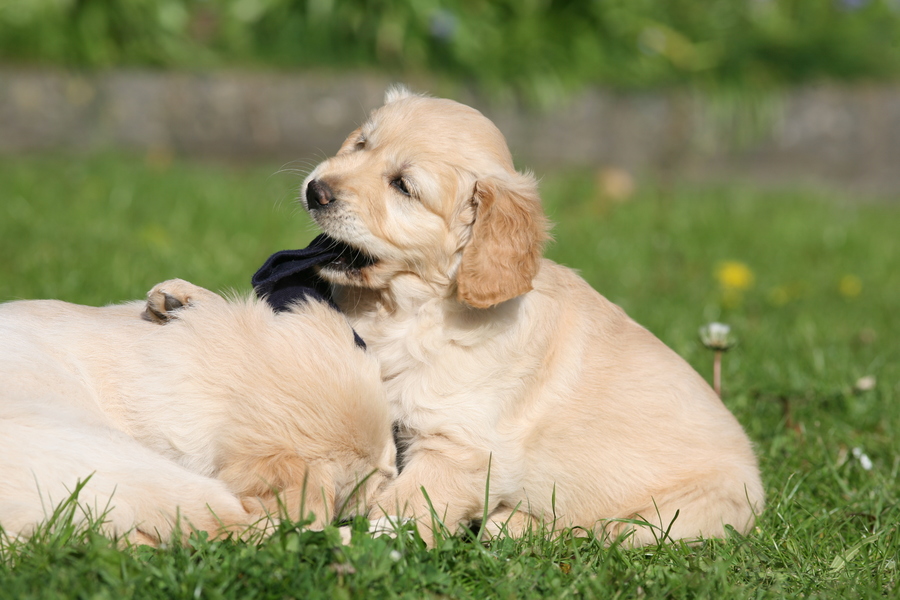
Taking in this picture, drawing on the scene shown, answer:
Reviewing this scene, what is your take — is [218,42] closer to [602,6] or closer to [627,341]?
[602,6]

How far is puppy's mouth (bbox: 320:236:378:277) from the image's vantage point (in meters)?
2.61

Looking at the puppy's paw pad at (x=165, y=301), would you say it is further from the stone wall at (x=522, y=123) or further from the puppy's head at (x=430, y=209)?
the stone wall at (x=522, y=123)

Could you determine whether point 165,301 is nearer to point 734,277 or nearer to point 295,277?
point 295,277

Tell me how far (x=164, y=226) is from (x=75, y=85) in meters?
2.14

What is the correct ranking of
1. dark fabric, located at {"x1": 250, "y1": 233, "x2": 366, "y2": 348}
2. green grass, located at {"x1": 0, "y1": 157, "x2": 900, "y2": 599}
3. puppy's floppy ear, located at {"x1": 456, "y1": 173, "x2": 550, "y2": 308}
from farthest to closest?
puppy's floppy ear, located at {"x1": 456, "y1": 173, "x2": 550, "y2": 308}
dark fabric, located at {"x1": 250, "y1": 233, "x2": 366, "y2": 348}
green grass, located at {"x1": 0, "y1": 157, "x2": 900, "y2": 599}

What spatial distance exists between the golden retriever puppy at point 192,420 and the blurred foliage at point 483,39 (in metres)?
5.32

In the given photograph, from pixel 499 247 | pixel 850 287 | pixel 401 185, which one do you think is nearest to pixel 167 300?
pixel 401 185

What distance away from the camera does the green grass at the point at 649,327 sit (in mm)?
1863

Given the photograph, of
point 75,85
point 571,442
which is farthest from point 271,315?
point 75,85

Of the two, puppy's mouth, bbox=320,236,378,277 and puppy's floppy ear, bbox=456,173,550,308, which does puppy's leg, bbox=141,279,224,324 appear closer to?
puppy's mouth, bbox=320,236,378,277

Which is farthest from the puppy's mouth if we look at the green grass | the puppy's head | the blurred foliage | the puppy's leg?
the blurred foliage

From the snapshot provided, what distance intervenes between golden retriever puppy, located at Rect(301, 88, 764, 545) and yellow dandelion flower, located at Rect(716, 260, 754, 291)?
2.45m

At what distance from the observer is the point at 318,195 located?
258 cm

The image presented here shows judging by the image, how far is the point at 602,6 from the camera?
26.1 feet
